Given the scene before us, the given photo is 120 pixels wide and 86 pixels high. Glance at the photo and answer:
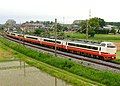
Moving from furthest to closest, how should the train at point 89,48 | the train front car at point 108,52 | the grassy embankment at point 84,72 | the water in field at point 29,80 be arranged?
the train at point 89,48 < the train front car at point 108,52 < the grassy embankment at point 84,72 < the water in field at point 29,80

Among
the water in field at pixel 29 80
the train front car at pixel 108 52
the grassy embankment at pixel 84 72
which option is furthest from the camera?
the train front car at pixel 108 52

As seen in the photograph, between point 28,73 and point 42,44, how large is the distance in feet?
131

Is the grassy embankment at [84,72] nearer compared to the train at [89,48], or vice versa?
the grassy embankment at [84,72]

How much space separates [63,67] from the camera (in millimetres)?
37125

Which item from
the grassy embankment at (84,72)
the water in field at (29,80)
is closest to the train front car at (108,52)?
the grassy embankment at (84,72)

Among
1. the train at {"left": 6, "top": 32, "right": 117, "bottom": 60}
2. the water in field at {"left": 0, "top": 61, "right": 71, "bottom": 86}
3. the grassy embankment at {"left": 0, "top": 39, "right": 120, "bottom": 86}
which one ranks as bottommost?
the water in field at {"left": 0, "top": 61, "right": 71, "bottom": 86}

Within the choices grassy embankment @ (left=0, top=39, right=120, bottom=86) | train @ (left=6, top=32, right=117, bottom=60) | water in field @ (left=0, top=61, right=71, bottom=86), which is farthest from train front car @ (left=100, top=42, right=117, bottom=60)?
water in field @ (left=0, top=61, right=71, bottom=86)

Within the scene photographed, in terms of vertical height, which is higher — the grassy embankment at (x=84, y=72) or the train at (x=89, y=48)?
the train at (x=89, y=48)

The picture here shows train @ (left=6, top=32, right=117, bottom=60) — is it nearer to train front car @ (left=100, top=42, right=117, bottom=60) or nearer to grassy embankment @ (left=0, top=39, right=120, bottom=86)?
train front car @ (left=100, top=42, right=117, bottom=60)

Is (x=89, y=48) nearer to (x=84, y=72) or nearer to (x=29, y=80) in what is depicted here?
(x=84, y=72)

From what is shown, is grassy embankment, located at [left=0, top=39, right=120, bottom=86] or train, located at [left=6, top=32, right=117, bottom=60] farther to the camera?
train, located at [left=6, top=32, right=117, bottom=60]

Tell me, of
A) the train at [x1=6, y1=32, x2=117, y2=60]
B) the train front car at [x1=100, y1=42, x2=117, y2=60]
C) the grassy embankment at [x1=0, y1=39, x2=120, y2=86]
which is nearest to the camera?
the grassy embankment at [x1=0, y1=39, x2=120, y2=86]

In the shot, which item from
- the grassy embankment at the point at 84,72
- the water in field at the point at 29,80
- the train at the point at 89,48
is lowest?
the water in field at the point at 29,80

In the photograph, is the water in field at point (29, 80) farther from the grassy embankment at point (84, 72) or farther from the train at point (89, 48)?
the train at point (89, 48)
